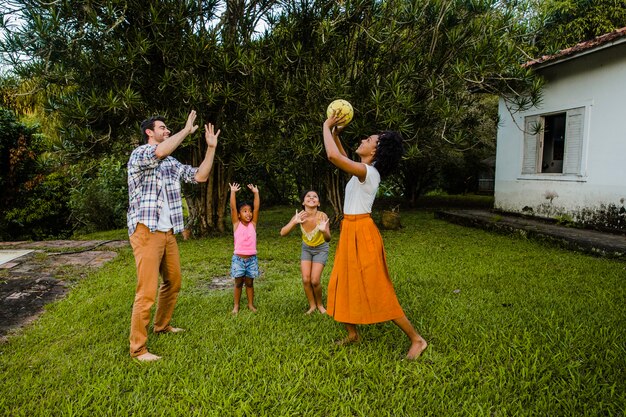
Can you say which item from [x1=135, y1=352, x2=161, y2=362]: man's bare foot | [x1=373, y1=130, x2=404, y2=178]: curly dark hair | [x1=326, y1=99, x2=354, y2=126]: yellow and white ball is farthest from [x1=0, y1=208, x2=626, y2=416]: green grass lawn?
[x1=326, y1=99, x2=354, y2=126]: yellow and white ball

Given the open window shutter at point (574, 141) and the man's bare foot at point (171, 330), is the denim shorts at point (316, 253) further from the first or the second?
the open window shutter at point (574, 141)

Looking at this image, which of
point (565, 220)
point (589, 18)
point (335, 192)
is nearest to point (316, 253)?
point (335, 192)

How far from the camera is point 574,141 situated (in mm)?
8781

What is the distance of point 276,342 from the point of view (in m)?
3.43

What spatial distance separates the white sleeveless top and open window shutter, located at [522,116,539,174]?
8.17 metres

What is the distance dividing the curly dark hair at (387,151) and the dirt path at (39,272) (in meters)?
3.43

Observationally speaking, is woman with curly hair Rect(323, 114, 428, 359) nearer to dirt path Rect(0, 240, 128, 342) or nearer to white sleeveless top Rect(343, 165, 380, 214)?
white sleeveless top Rect(343, 165, 380, 214)

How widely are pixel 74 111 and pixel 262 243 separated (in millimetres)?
3930

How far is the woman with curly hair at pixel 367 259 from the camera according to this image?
3133 millimetres

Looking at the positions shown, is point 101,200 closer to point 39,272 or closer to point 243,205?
point 39,272

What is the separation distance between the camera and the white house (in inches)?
309

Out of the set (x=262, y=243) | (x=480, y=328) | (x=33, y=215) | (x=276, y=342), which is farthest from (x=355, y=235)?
(x=33, y=215)

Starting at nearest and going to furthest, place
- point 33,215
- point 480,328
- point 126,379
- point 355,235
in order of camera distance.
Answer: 1. point 126,379
2. point 355,235
3. point 480,328
4. point 33,215

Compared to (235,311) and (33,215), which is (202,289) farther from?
(33,215)
